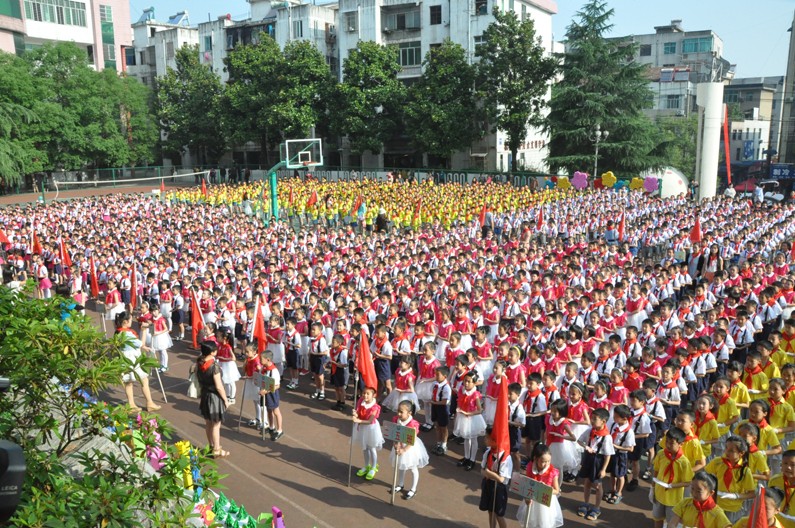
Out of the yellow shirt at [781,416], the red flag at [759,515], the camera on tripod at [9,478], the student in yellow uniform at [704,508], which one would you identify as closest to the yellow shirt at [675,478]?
the student in yellow uniform at [704,508]

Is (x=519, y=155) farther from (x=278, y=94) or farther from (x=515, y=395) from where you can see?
(x=515, y=395)

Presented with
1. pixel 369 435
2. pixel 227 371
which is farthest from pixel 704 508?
pixel 227 371

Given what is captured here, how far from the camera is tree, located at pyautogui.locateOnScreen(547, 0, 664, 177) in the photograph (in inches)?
1390

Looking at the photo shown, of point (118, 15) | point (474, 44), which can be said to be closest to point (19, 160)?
point (118, 15)

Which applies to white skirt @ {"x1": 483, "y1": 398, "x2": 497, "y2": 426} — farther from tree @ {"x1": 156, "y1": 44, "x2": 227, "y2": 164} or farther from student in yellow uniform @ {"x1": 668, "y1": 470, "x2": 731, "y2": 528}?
tree @ {"x1": 156, "y1": 44, "x2": 227, "y2": 164}

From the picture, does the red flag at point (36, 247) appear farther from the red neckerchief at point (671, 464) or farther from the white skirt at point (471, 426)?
the red neckerchief at point (671, 464)

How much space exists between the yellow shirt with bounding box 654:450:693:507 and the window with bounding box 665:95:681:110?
55606 millimetres

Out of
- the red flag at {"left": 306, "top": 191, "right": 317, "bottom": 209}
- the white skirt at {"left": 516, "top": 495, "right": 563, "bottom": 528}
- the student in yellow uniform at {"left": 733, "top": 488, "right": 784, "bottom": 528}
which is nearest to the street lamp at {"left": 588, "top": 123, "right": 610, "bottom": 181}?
the red flag at {"left": 306, "top": 191, "right": 317, "bottom": 209}

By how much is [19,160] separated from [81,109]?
26.3 feet

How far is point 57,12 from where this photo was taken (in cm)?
4672

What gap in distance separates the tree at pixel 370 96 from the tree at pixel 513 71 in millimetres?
5806

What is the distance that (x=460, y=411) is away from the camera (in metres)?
8.25

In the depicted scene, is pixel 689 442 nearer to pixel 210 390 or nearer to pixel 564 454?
pixel 564 454

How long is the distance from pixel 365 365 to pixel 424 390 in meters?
0.92
